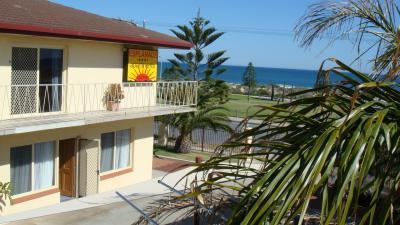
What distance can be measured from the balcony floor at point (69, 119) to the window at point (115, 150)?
1.25 m

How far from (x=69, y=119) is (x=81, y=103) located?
143 cm

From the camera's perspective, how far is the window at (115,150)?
1759cm

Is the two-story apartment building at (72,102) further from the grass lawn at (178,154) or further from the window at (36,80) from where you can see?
the grass lawn at (178,154)

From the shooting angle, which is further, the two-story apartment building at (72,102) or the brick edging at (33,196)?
the brick edging at (33,196)

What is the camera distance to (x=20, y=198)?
46.7 ft

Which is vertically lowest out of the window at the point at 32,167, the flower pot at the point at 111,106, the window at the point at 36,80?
the window at the point at 32,167

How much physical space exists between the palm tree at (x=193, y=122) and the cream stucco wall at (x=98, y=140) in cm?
600

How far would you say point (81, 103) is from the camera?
15.9 m

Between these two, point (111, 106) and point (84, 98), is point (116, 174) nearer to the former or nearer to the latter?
point (111, 106)

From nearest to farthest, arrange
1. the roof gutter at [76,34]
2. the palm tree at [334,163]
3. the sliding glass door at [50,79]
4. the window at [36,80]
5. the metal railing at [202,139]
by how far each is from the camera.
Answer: the palm tree at [334,163] → the roof gutter at [76,34] → the window at [36,80] → the sliding glass door at [50,79] → the metal railing at [202,139]

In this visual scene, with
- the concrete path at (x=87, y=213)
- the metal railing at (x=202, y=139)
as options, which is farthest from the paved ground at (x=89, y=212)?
the metal railing at (x=202, y=139)

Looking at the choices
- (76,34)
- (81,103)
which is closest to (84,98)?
(81,103)

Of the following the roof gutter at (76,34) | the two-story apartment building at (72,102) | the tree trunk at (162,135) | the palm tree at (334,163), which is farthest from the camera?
the tree trunk at (162,135)

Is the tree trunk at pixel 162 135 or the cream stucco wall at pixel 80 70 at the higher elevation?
the cream stucco wall at pixel 80 70
